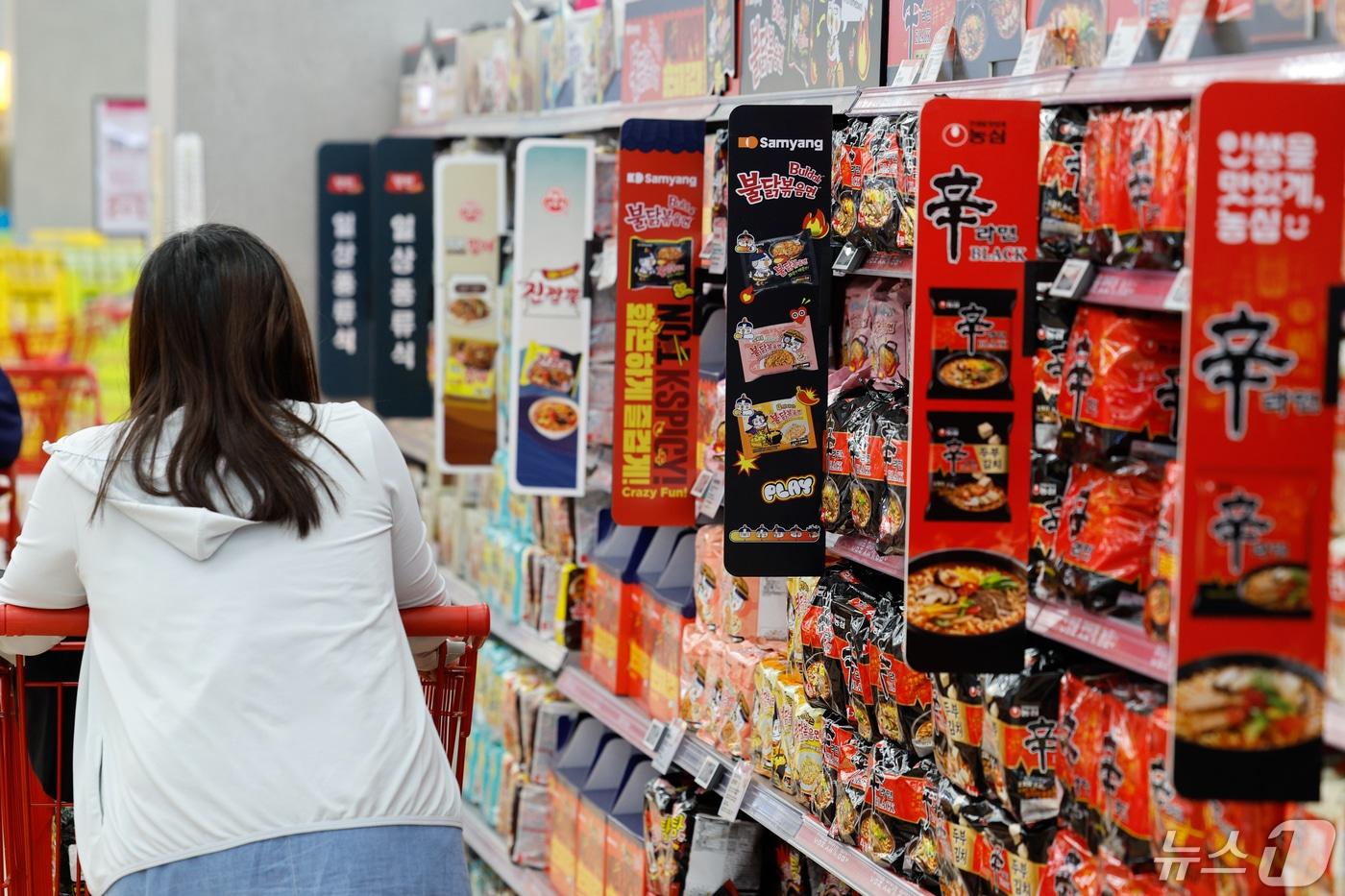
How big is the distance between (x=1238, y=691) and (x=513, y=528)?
11.8ft

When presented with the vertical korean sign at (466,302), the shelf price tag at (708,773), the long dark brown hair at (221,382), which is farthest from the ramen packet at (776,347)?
the vertical korean sign at (466,302)

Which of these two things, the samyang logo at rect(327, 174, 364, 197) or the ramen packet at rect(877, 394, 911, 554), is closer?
the ramen packet at rect(877, 394, 911, 554)

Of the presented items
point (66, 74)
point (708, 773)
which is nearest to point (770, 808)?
point (708, 773)

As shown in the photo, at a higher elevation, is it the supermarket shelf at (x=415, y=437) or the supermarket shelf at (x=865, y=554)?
the supermarket shelf at (x=865, y=554)

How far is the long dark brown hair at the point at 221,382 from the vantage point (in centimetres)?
247

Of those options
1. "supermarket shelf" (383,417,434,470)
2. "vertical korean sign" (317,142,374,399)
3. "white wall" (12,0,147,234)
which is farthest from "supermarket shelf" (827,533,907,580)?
"white wall" (12,0,147,234)

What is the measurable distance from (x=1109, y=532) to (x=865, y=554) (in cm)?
76

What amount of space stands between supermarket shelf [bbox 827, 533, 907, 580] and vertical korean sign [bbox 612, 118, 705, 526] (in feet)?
1.87

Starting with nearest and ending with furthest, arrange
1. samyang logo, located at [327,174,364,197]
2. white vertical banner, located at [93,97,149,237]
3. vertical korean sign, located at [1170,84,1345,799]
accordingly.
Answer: vertical korean sign, located at [1170,84,1345,799], samyang logo, located at [327,174,364,197], white vertical banner, located at [93,97,149,237]

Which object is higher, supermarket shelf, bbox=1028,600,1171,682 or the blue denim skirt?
supermarket shelf, bbox=1028,600,1171,682

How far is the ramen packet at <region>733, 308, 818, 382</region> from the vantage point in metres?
3.12

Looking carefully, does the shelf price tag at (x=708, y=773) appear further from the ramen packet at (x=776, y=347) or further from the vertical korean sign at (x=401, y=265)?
the vertical korean sign at (x=401, y=265)

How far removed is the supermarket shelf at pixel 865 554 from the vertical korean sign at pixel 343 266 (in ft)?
14.0

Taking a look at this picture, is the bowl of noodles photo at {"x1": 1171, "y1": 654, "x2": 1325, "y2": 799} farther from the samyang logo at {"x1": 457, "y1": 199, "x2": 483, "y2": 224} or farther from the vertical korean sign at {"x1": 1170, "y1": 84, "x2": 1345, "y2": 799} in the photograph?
the samyang logo at {"x1": 457, "y1": 199, "x2": 483, "y2": 224}
